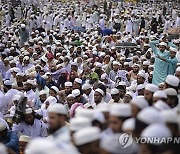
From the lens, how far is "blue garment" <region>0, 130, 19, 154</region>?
471 cm

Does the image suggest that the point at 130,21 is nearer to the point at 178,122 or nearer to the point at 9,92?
the point at 9,92

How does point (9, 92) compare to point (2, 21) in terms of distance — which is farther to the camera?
point (2, 21)

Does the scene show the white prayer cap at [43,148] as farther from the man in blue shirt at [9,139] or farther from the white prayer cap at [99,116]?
the man in blue shirt at [9,139]

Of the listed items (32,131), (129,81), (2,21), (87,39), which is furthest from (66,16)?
(32,131)

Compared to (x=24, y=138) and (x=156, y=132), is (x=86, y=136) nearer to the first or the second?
(x=156, y=132)

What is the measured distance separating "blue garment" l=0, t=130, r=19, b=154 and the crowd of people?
0.01 meters

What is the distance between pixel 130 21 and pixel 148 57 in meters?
8.12

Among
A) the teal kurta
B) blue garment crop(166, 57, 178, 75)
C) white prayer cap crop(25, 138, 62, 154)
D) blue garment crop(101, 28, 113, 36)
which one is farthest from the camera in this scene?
blue garment crop(101, 28, 113, 36)

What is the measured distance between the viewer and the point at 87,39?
44.3 feet

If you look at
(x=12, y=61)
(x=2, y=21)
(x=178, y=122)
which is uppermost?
(x=178, y=122)

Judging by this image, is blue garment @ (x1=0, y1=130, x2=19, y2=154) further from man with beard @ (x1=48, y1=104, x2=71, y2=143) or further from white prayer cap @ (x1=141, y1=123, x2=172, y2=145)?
white prayer cap @ (x1=141, y1=123, x2=172, y2=145)

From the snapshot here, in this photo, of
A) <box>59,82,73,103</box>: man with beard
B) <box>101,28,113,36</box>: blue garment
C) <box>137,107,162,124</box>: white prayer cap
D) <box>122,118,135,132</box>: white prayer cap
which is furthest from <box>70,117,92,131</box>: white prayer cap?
<box>101,28,113,36</box>: blue garment

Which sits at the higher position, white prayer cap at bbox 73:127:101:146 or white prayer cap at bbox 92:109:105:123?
white prayer cap at bbox 73:127:101:146

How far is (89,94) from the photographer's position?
6.67 meters
